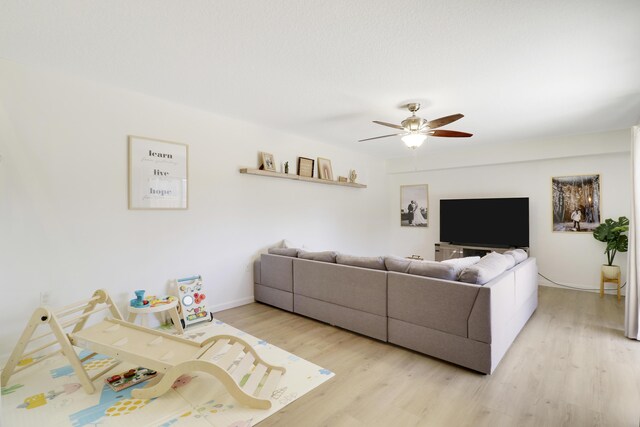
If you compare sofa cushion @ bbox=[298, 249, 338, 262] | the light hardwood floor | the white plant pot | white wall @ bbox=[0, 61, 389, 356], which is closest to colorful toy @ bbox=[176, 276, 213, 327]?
white wall @ bbox=[0, 61, 389, 356]

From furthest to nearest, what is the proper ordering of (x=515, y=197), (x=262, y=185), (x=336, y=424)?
(x=515, y=197) < (x=262, y=185) < (x=336, y=424)

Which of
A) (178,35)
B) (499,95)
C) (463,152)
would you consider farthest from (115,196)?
(463,152)

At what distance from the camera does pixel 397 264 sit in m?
2.95

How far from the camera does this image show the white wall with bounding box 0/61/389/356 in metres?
2.55

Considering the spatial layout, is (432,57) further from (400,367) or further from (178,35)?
(400,367)

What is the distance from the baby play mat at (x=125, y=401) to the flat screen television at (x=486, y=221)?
432cm

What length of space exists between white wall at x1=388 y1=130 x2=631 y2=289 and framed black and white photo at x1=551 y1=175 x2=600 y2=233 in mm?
73

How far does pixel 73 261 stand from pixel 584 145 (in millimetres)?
6674

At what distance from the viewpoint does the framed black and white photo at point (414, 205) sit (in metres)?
6.50

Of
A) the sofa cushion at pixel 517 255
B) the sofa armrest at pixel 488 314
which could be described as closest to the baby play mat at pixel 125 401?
the sofa armrest at pixel 488 314

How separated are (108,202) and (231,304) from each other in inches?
73.6

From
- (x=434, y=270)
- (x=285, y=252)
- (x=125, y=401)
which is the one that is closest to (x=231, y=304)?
(x=285, y=252)

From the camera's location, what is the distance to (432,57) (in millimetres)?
2418

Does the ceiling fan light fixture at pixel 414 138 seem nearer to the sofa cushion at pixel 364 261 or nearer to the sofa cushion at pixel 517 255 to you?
the sofa cushion at pixel 364 261
